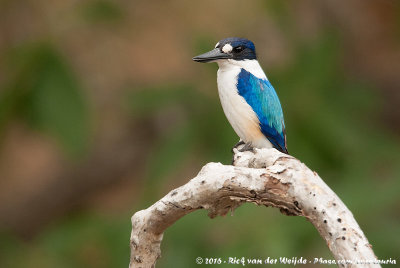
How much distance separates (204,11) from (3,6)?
50.7 inches

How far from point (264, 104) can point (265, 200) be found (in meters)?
0.66

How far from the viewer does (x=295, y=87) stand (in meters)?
3.83

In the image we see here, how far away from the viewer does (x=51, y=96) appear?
3.62m

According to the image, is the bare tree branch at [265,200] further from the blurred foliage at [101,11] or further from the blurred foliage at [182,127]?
the blurred foliage at [101,11]


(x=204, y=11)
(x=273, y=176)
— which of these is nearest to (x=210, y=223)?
(x=204, y=11)

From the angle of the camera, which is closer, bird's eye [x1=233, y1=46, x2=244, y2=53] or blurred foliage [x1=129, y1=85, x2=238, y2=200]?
bird's eye [x1=233, y1=46, x2=244, y2=53]

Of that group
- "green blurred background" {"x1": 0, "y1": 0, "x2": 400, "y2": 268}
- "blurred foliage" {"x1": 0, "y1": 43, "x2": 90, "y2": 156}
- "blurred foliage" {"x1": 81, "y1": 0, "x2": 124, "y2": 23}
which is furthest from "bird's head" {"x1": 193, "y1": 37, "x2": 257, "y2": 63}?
"blurred foliage" {"x1": 81, "y1": 0, "x2": 124, "y2": 23}

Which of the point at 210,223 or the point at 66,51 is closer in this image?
the point at 210,223

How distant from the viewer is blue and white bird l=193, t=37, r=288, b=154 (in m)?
2.38

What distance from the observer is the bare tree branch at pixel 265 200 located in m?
1.61

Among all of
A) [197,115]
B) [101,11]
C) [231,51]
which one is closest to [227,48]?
[231,51]

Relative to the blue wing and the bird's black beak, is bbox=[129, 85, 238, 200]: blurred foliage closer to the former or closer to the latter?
the blue wing

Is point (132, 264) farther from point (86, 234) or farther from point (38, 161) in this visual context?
point (38, 161)

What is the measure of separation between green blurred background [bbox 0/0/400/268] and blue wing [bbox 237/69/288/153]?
917 millimetres
